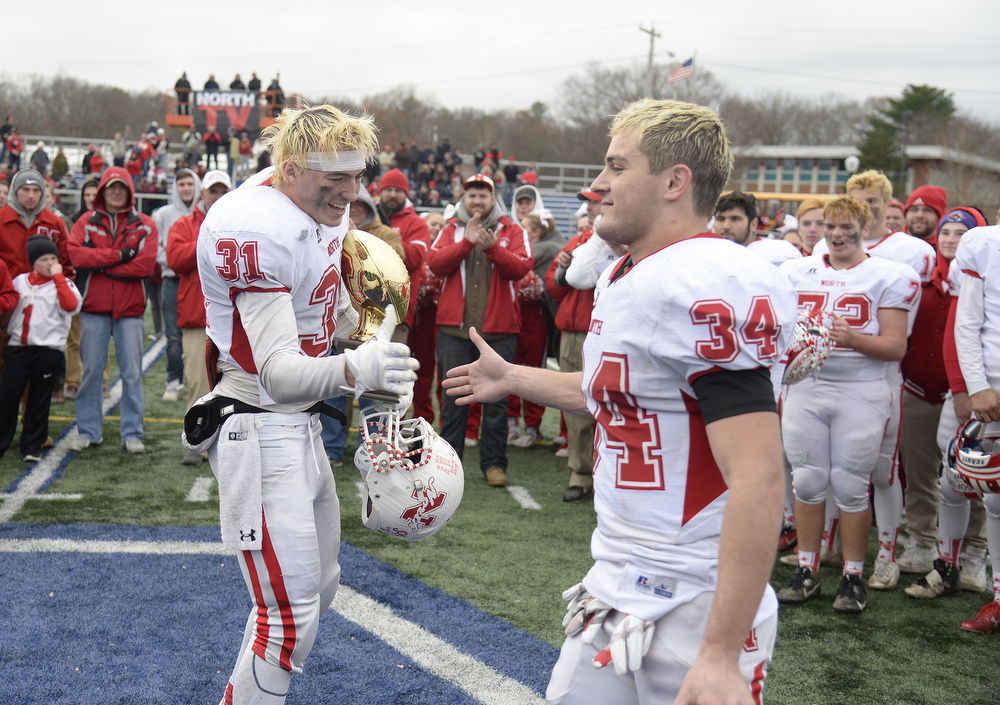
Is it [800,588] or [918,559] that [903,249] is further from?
[800,588]

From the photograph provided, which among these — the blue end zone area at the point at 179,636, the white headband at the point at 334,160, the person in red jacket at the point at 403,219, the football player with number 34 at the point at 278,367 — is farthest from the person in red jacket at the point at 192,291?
the white headband at the point at 334,160

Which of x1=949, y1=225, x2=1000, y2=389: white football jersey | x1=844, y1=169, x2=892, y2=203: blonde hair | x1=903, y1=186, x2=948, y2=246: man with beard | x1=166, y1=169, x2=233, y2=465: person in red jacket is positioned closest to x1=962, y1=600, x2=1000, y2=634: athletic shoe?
x1=949, y1=225, x2=1000, y2=389: white football jersey

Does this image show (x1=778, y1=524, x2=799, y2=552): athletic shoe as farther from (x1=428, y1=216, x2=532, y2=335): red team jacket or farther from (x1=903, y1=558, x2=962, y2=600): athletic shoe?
(x1=428, y1=216, x2=532, y2=335): red team jacket

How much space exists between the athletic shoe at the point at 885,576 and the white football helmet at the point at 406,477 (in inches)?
129

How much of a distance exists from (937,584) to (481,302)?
11.9 ft

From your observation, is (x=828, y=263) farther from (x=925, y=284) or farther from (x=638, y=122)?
(x=638, y=122)

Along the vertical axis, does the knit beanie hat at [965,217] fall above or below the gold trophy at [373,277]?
above

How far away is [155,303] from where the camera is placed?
11500 millimetres

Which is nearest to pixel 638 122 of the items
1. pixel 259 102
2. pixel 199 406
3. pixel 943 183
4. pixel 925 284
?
pixel 199 406

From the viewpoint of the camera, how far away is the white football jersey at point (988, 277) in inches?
172

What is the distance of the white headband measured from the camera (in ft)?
9.26

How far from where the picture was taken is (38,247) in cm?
692

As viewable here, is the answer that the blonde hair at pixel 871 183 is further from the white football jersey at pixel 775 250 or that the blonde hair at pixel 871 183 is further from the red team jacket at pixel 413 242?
the red team jacket at pixel 413 242

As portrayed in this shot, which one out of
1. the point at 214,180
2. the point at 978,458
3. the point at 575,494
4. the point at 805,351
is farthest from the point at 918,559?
the point at 214,180
